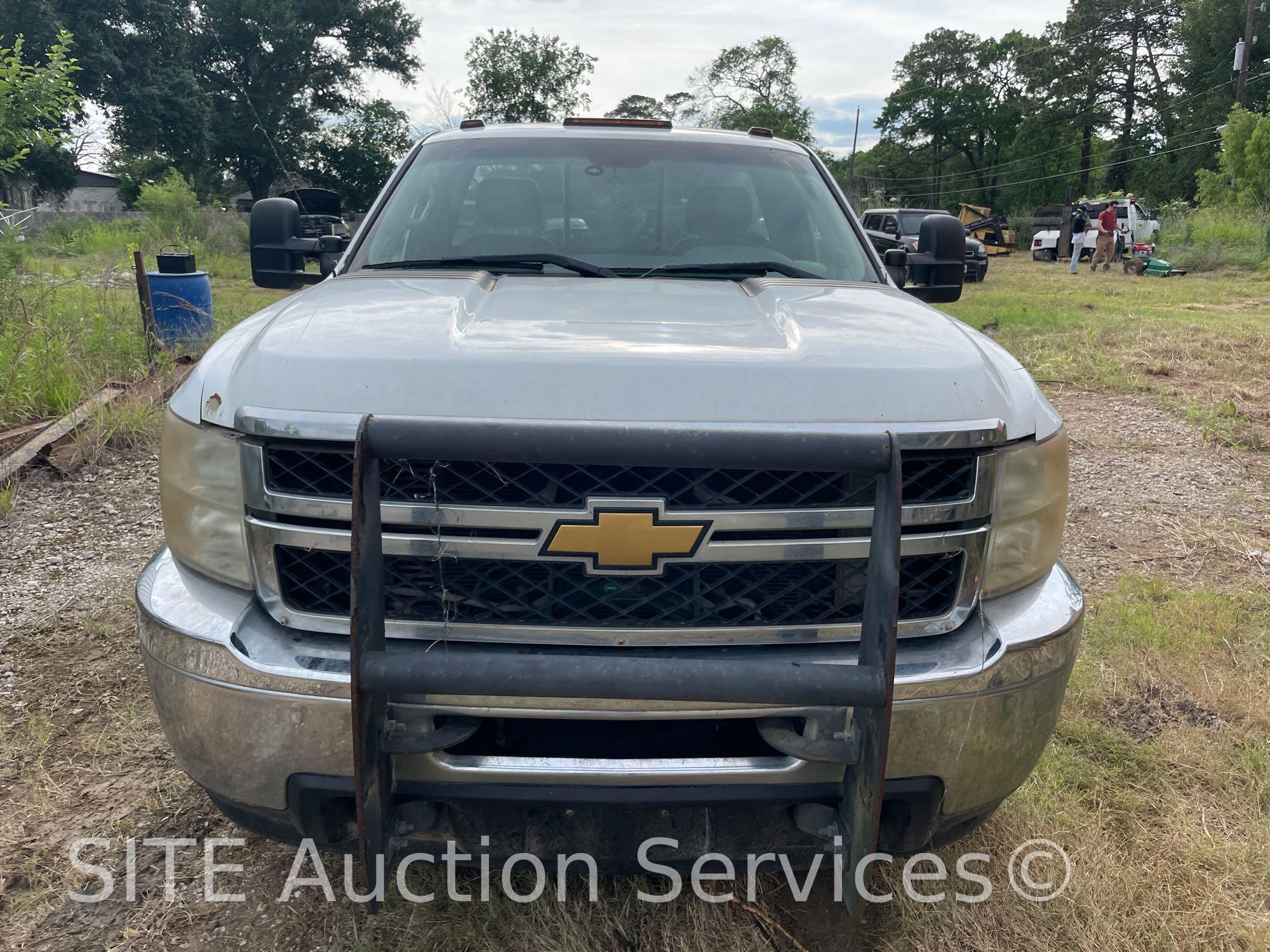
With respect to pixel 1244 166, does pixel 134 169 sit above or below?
below

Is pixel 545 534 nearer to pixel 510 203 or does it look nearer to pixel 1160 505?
pixel 510 203

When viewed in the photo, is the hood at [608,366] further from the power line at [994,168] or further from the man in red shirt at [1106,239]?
the power line at [994,168]

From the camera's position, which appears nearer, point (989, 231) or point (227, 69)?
point (989, 231)

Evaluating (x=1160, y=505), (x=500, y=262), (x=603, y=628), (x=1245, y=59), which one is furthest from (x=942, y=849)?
(x=1245, y=59)

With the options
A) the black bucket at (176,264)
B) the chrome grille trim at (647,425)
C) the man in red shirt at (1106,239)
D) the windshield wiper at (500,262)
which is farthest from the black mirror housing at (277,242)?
the man in red shirt at (1106,239)

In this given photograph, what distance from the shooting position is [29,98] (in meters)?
7.12

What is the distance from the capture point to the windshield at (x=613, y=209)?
2980mm

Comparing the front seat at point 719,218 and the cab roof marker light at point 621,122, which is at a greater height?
the cab roof marker light at point 621,122


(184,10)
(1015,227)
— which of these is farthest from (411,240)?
(184,10)

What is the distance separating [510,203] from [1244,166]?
1283 inches

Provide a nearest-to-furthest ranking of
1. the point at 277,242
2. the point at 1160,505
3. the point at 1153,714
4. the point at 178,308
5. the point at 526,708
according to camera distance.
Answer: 1. the point at 526,708
2. the point at 1153,714
3. the point at 277,242
4. the point at 1160,505
5. the point at 178,308

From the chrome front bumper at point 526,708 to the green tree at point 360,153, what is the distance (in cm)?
4808

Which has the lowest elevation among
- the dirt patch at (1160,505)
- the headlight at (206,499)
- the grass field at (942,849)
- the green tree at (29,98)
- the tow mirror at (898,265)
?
the grass field at (942,849)

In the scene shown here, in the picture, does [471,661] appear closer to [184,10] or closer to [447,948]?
[447,948]
